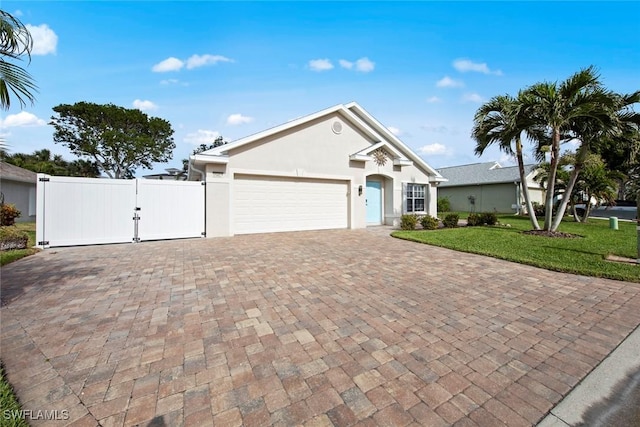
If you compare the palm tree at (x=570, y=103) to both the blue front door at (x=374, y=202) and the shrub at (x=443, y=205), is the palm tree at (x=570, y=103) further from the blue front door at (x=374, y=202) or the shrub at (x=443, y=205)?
the shrub at (x=443, y=205)

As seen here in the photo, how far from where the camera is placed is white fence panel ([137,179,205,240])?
31.3 ft

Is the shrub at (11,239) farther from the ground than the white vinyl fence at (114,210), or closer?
closer

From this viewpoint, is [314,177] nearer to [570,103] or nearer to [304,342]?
[570,103]

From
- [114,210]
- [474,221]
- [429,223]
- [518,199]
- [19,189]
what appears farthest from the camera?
[518,199]

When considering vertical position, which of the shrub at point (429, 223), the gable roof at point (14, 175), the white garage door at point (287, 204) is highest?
the gable roof at point (14, 175)

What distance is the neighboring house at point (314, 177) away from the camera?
10750mm

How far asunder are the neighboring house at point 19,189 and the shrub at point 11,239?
1069cm

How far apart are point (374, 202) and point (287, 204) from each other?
5.04m

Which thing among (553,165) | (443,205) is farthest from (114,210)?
(443,205)

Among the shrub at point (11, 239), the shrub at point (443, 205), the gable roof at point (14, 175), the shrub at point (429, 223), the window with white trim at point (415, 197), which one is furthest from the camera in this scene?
the shrub at point (443, 205)

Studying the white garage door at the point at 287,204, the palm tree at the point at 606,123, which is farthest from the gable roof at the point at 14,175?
the palm tree at the point at 606,123

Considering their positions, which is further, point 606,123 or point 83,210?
point 606,123

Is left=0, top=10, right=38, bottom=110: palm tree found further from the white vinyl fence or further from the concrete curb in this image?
the concrete curb

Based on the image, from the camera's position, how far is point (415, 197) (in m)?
15.7
